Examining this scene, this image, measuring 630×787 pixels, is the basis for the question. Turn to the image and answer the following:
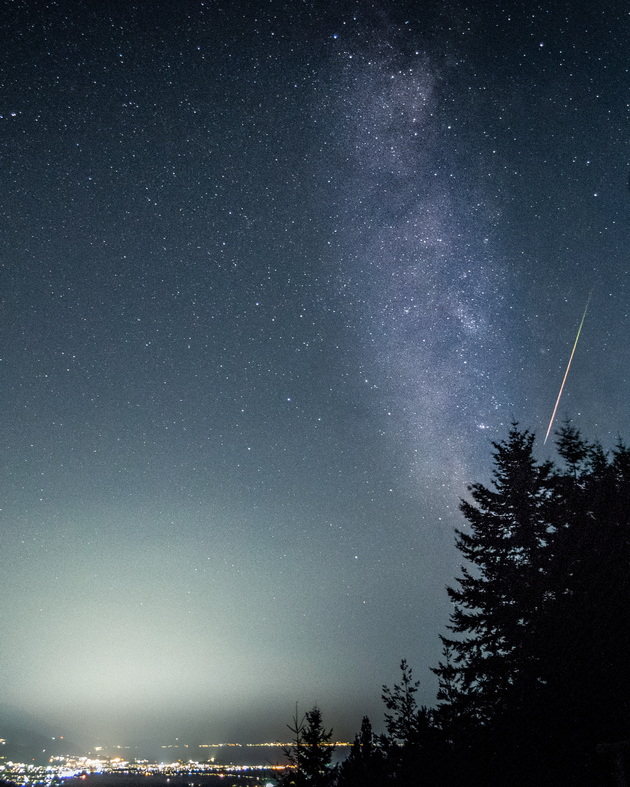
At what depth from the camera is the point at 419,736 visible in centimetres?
1633

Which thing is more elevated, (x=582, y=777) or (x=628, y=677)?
(x=628, y=677)

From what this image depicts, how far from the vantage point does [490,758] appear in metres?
12.1

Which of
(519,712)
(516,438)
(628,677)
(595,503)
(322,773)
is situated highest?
(516,438)

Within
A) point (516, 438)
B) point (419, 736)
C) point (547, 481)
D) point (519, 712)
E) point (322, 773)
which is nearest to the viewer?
point (519, 712)

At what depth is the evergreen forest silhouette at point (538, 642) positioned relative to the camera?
1112 centimetres

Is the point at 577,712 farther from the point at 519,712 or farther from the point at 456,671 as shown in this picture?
the point at 456,671

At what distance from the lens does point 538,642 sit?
13125 millimetres

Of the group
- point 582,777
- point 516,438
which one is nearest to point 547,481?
point 516,438

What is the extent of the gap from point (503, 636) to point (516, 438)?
25.2ft

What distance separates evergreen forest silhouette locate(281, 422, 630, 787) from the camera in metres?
11.1

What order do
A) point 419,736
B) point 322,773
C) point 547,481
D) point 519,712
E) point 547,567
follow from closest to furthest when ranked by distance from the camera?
1. point 519,712
2. point 547,567
3. point 419,736
4. point 547,481
5. point 322,773

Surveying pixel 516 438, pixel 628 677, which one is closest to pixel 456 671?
pixel 628 677

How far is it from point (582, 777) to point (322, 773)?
60.6 ft

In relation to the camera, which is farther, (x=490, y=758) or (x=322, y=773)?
(x=322, y=773)
